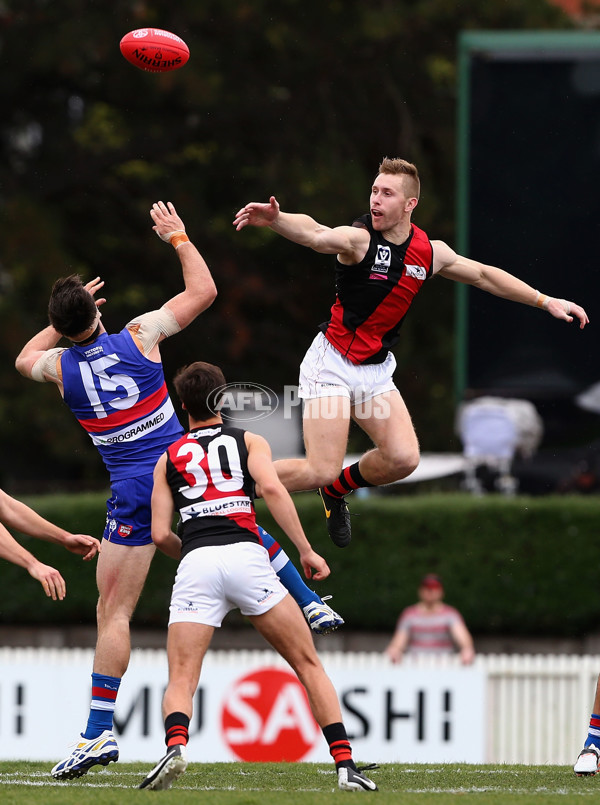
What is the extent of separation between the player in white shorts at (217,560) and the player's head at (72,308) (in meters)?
0.83

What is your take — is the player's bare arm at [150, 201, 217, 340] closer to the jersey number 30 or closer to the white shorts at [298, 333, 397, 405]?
the white shorts at [298, 333, 397, 405]

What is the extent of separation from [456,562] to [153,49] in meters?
8.36

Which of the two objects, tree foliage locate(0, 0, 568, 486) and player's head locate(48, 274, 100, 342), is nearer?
player's head locate(48, 274, 100, 342)

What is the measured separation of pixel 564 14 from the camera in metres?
23.9

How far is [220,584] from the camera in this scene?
7.72m

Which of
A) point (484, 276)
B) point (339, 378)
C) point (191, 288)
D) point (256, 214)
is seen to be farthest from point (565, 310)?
point (191, 288)

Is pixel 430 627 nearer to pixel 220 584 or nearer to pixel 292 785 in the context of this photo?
pixel 292 785

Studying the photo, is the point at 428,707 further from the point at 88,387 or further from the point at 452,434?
the point at 452,434

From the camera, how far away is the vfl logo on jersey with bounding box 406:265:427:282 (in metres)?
9.05

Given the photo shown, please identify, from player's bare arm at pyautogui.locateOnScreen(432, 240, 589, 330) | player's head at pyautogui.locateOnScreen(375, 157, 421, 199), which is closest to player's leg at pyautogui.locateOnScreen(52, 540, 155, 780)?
player's bare arm at pyautogui.locateOnScreen(432, 240, 589, 330)

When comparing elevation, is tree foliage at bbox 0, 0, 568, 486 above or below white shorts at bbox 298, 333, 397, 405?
above

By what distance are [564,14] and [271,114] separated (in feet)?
16.9

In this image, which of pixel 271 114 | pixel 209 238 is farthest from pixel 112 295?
pixel 271 114

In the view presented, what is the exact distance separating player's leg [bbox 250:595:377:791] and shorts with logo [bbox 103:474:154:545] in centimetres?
112
